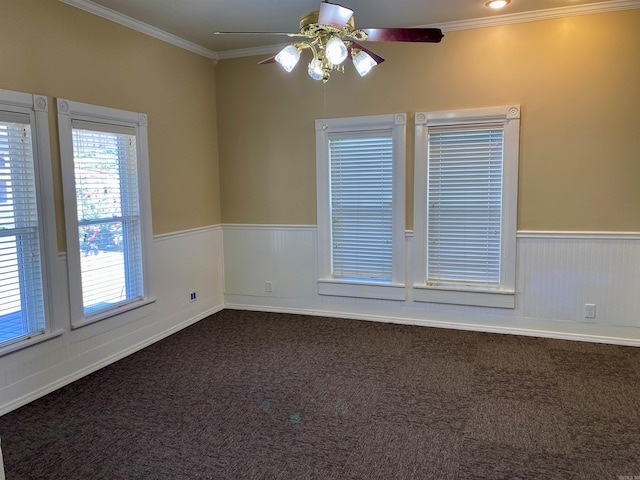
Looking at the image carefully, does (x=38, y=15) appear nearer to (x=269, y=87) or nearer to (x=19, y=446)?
(x=269, y=87)

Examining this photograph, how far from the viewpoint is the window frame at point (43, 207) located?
319 centimetres

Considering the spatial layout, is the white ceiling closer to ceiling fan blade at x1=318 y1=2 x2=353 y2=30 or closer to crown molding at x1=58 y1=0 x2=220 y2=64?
crown molding at x1=58 y1=0 x2=220 y2=64

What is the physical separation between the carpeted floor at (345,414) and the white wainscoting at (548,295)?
21cm

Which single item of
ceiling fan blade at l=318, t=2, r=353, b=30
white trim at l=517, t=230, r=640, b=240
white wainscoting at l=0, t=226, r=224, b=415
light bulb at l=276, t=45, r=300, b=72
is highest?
ceiling fan blade at l=318, t=2, r=353, b=30

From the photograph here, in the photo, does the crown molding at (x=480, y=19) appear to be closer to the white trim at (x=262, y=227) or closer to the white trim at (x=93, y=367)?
the white trim at (x=262, y=227)

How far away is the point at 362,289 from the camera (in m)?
4.92

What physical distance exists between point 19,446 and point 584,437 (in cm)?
327

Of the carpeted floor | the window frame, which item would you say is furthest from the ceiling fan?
the carpeted floor

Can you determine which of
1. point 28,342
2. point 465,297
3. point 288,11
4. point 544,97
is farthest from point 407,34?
point 28,342

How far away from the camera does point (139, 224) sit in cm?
421

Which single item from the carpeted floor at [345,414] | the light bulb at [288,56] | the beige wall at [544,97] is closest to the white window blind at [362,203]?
the beige wall at [544,97]

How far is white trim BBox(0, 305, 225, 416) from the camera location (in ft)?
10.4

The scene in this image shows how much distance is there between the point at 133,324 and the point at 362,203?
2508mm

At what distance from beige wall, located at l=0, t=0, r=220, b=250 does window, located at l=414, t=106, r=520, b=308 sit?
233cm
